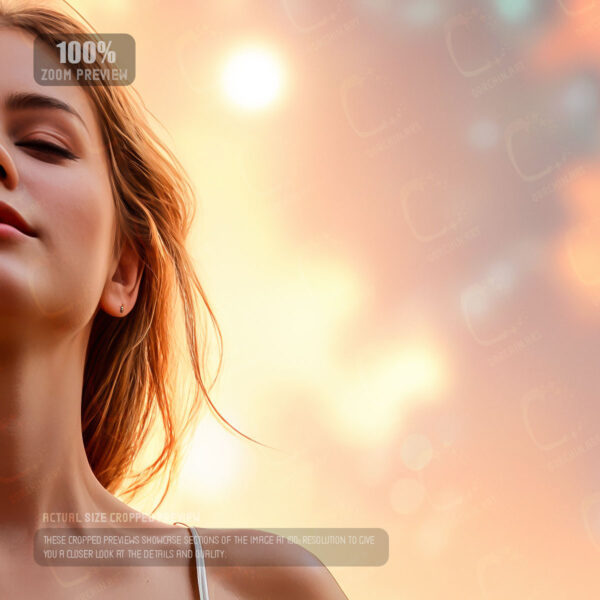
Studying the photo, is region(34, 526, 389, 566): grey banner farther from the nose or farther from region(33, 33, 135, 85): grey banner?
region(33, 33, 135, 85): grey banner

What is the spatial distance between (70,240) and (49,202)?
0.12 ft

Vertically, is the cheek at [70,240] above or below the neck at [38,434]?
above

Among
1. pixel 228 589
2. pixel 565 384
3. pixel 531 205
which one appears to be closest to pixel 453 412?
pixel 565 384

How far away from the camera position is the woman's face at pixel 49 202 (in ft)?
2.05

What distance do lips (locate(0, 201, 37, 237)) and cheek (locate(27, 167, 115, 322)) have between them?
0.01 meters

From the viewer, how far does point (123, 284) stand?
0.80 metres

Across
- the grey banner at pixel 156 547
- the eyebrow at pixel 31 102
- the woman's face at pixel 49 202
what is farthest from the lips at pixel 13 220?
the grey banner at pixel 156 547

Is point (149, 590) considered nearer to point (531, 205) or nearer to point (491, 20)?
point (531, 205)

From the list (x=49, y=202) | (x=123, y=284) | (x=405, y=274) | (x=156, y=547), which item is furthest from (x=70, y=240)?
(x=405, y=274)

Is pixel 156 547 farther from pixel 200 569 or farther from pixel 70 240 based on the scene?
pixel 70 240

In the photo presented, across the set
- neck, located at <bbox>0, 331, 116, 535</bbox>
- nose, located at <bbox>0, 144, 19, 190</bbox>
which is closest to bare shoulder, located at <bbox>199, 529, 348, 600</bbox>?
neck, located at <bbox>0, 331, 116, 535</bbox>

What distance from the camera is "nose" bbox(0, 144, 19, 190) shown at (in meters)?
0.63

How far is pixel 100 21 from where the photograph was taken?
1092mm

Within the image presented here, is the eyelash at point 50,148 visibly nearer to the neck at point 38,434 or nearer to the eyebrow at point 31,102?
the eyebrow at point 31,102
